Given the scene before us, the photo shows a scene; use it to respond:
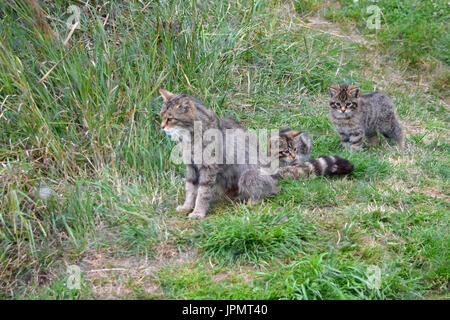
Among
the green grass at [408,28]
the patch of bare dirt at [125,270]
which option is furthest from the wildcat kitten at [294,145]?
the green grass at [408,28]

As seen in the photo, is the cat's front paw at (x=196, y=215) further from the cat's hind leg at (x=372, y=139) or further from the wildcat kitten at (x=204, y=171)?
the cat's hind leg at (x=372, y=139)

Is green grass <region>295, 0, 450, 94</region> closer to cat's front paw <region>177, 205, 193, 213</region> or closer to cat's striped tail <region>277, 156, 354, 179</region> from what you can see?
cat's striped tail <region>277, 156, 354, 179</region>

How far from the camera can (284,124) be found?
7.77 metres

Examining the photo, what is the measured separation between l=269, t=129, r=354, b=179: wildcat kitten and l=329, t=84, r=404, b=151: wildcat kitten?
563mm

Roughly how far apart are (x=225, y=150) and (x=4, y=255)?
2.37 metres

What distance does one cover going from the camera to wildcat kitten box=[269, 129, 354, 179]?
6.14 metres

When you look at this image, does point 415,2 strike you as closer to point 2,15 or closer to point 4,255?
point 2,15

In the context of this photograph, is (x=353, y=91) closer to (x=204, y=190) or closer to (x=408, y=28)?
(x=204, y=190)

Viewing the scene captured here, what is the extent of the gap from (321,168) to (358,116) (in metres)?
1.57

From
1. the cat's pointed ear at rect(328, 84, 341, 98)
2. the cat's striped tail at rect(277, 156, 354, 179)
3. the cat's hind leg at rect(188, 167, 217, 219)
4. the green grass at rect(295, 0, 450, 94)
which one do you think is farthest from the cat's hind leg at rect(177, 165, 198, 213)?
the green grass at rect(295, 0, 450, 94)

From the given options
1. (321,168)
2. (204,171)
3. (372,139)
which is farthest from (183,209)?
(372,139)

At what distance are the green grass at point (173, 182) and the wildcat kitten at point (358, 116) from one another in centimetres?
23

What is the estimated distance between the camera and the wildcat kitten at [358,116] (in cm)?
727

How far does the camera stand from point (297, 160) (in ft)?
22.9
